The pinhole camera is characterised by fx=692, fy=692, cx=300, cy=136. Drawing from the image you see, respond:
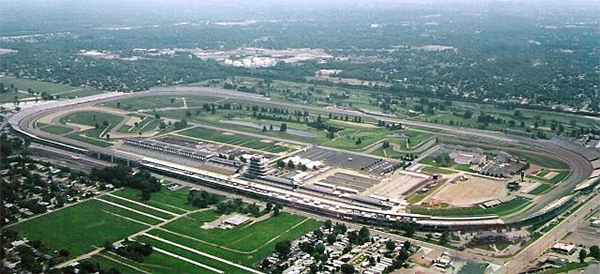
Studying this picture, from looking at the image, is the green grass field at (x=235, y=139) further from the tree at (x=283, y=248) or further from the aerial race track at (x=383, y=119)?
the tree at (x=283, y=248)

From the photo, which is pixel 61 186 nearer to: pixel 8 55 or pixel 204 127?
pixel 204 127

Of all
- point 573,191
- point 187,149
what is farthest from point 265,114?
point 573,191

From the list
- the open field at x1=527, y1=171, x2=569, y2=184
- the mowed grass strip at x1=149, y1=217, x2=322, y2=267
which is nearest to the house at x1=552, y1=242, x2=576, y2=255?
the open field at x1=527, y1=171, x2=569, y2=184

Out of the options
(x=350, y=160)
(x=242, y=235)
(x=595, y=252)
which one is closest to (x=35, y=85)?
(x=350, y=160)

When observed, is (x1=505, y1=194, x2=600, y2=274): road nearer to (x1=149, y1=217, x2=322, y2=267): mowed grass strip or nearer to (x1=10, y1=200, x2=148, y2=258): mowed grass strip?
(x1=149, y1=217, x2=322, y2=267): mowed grass strip

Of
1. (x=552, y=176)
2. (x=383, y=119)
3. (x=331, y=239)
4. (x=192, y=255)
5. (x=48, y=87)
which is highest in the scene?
(x=552, y=176)

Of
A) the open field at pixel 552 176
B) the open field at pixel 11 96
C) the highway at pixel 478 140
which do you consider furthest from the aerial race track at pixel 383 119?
the open field at pixel 11 96

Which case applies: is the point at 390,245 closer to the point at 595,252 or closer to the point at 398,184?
the point at 595,252
